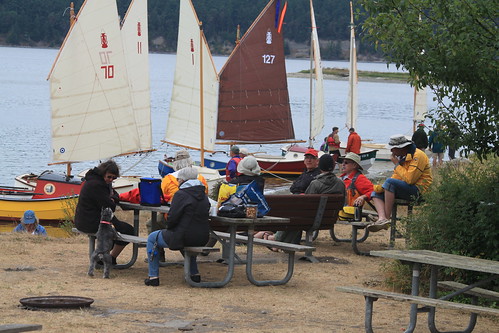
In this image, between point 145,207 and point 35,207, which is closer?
point 145,207

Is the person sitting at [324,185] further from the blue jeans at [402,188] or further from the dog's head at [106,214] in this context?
the dog's head at [106,214]

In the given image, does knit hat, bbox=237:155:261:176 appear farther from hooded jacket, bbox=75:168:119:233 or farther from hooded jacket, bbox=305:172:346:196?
hooded jacket, bbox=75:168:119:233

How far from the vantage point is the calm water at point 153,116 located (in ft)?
124

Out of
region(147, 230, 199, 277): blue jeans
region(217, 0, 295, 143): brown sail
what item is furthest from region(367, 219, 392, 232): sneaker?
region(217, 0, 295, 143): brown sail

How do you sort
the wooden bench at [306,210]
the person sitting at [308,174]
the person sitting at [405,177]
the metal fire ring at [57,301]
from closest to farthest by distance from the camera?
the metal fire ring at [57,301]
the wooden bench at [306,210]
the person sitting at [405,177]
the person sitting at [308,174]

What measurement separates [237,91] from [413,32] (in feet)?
70.8

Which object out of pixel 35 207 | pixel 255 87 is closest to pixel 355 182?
pixel 35 207

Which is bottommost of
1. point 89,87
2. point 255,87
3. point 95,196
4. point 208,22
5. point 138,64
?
point 255,87

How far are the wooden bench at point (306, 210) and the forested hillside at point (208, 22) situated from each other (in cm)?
13623

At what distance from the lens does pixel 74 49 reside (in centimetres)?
2167

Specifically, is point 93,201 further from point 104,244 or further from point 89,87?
point 89,87

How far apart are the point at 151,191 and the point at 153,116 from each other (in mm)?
54295

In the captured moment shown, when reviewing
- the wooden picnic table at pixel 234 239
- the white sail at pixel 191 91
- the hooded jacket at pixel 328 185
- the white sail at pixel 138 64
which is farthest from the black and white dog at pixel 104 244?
the white sail at pixel 191 91

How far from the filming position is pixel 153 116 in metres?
63.9
